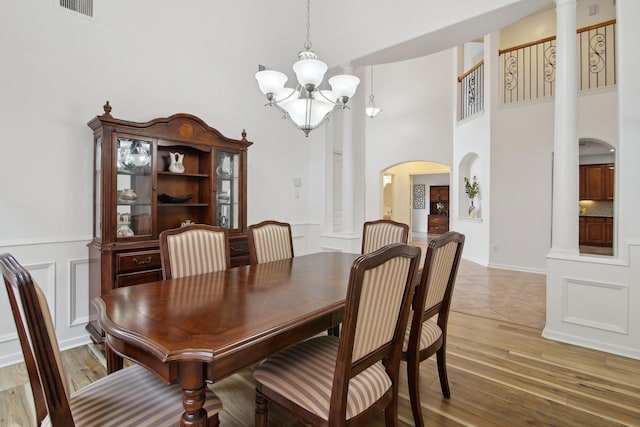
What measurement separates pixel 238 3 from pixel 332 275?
3.42m

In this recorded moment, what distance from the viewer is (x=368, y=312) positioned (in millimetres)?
1180

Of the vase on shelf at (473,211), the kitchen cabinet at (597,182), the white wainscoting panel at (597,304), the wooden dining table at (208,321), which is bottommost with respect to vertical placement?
the white wainscoting panel at (597,304)

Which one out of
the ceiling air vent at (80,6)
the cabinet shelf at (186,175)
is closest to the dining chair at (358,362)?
the cabinet shelf at (186,175)

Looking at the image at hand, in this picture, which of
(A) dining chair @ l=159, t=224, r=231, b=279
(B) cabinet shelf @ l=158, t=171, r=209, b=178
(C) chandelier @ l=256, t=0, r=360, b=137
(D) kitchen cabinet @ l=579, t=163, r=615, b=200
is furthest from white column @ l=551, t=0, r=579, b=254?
(D) kitchen cabinet @ l=579, t=163, r=615, b=200

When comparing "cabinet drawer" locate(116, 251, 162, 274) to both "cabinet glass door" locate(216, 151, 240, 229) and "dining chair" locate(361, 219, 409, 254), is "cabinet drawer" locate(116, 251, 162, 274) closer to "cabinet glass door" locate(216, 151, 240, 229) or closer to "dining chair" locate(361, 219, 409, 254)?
"cabinet glass door" locate(216, 151, 240, 229)

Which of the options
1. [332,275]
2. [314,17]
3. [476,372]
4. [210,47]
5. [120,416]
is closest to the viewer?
[120,416]

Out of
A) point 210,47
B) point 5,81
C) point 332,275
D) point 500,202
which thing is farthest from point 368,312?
point 500,202

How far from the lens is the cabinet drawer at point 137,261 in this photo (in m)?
2.57

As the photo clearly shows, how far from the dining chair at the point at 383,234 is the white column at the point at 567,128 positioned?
1362 mm

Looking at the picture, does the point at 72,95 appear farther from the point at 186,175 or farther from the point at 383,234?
the point at 383,234

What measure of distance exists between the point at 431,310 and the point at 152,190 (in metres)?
2.42

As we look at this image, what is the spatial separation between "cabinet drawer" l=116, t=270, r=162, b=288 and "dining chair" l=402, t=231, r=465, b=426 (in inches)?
82.5

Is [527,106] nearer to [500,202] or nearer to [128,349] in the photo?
[500,202]

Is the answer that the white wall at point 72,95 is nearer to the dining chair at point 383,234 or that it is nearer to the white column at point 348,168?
the white column at point 348,168
